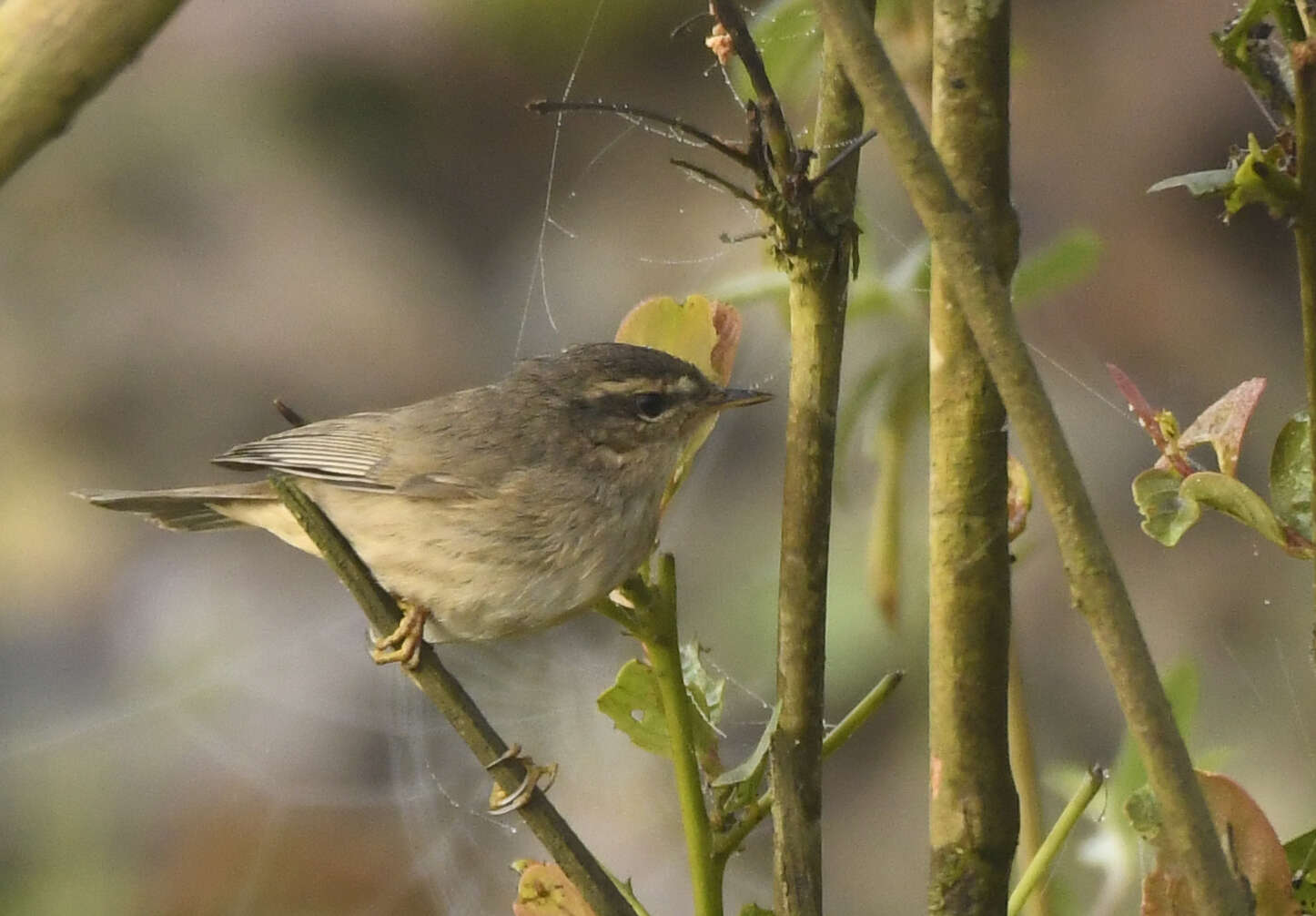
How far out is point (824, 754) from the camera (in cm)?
92

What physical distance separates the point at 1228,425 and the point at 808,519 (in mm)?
253

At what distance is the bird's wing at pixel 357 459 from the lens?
6.17 feet

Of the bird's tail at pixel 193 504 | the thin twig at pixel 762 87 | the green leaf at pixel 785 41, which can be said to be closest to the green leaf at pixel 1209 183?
the thin twig at pixel 762 87

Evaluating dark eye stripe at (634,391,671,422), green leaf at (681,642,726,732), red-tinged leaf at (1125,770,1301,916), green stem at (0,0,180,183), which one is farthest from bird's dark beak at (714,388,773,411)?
green stem at (0,0,180,183)

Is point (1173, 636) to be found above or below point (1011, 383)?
below

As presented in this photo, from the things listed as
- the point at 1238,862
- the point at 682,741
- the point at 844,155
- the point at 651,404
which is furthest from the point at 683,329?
the point at 651,404

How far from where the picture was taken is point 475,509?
183cm

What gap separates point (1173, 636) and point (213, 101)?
268 centimetres

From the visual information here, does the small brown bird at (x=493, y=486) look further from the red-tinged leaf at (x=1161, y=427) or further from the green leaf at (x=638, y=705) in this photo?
the red-tinged leaf at (x=1161, y=427)

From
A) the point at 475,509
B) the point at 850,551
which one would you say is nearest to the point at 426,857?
the point at 850,551

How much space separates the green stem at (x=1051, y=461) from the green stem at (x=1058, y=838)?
234 mm

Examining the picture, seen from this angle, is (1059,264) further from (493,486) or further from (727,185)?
(493,486)

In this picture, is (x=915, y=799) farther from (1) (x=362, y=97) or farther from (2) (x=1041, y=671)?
(1) (x=362, y=97)

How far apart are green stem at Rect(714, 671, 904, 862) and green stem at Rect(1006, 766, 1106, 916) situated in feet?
0.41
